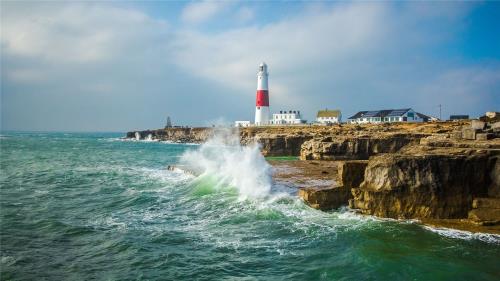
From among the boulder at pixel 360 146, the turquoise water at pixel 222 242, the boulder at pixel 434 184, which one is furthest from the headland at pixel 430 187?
the boulder at pixel 360 146

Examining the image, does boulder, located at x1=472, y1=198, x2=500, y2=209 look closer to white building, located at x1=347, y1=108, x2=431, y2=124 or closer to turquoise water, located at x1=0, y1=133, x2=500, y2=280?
turquoise water, located at x1=0, y1=133, x2=500, y2=280

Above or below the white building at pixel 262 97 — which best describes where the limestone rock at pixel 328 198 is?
below

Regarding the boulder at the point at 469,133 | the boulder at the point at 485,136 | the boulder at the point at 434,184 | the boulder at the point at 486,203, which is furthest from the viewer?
the boulder at the point at 469,133

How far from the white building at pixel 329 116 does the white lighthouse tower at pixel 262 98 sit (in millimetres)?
18201

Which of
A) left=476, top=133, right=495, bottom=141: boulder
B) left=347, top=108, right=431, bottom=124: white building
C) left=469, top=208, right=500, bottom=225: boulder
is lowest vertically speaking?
left=469, top=208, right=500, bottom=225: boulder

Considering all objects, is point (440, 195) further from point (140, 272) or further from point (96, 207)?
point (96, 207)

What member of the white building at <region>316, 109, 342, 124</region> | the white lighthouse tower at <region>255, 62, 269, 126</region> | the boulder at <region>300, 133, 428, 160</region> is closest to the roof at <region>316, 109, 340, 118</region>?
the white building at <region>316, 109, 342, 124</region>

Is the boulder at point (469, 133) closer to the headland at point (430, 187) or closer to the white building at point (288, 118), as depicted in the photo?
the headland at point (430, 187)

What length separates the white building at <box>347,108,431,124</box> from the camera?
77750mm

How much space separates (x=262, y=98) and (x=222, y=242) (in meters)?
69.7

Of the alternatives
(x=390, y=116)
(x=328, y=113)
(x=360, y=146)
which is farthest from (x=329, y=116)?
(x=360, y=146)

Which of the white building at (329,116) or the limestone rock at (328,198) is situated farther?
the white building at (329,116)

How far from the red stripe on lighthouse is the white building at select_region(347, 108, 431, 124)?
66.7ft

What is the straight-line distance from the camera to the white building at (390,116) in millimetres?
77750
